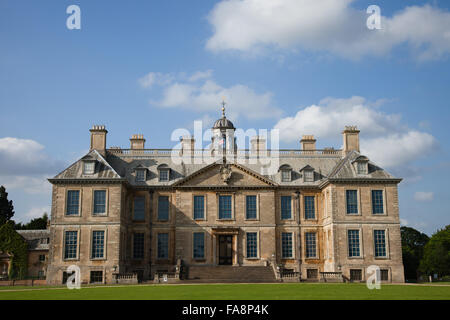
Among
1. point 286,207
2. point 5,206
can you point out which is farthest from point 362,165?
point 5,206

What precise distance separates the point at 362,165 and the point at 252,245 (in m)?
11.0

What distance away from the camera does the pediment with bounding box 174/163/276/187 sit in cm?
4278

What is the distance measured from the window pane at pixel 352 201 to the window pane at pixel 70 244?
21.2 m

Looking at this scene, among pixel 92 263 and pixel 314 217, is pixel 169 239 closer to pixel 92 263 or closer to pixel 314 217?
pixel 92 263

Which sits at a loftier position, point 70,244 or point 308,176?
point 308,176

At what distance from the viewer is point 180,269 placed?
39406 millimetres

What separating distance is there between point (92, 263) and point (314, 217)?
18.3m

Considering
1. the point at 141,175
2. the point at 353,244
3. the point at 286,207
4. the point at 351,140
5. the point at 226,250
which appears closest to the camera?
the point at 353,244

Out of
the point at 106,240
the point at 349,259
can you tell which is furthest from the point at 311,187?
the point at 106,240

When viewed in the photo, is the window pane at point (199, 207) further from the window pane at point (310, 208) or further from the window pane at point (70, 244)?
the window pane at point (70, 244)

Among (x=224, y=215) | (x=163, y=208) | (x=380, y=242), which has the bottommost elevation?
(x=380, y=242)

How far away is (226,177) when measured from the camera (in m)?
42.7

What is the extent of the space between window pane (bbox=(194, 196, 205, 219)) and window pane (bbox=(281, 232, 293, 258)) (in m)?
6.89

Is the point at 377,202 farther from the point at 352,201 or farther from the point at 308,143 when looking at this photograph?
the point at 308,143
